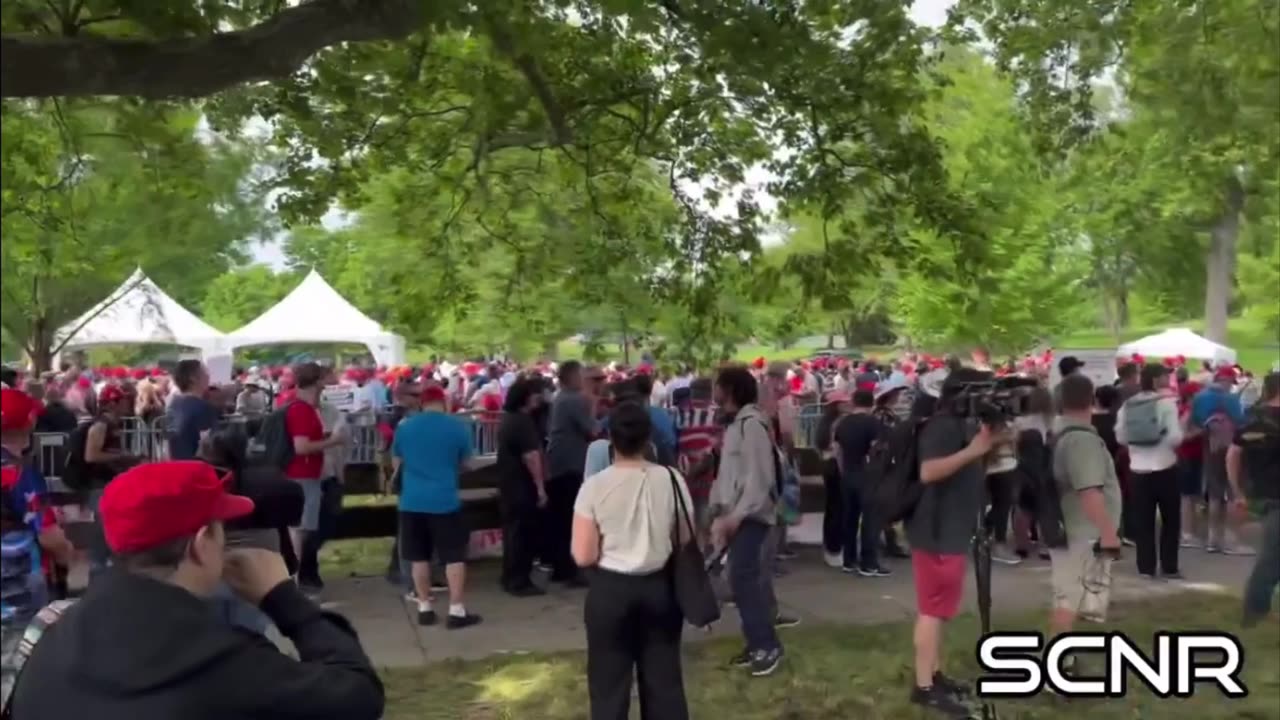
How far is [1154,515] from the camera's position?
418 inches

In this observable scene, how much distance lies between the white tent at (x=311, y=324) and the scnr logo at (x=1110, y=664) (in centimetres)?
1790

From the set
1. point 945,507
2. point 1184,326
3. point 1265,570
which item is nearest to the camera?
point 945,507

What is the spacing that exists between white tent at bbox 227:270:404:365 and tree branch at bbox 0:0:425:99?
1826cm

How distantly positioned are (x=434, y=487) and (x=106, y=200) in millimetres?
3213

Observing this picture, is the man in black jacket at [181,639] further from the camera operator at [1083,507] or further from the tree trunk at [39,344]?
the camera operator at [1083,507]

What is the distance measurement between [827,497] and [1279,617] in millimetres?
3898

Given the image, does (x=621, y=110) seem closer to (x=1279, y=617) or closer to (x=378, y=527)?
(x=378, y=527)

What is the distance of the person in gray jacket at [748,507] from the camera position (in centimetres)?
731

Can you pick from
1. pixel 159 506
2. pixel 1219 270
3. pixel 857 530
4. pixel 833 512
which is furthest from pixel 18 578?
pixel 1219 270

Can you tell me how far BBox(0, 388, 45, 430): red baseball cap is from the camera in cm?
264

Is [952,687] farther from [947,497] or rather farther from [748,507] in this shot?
[748,507]

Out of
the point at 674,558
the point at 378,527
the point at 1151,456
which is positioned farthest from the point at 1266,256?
the point at 674,558

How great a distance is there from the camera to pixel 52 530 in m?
5.89

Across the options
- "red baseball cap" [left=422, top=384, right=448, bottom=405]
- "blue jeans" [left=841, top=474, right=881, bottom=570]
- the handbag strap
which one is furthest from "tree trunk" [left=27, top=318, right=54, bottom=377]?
"blue jeans" [left=841, top=474, right=881, bottom=570]
